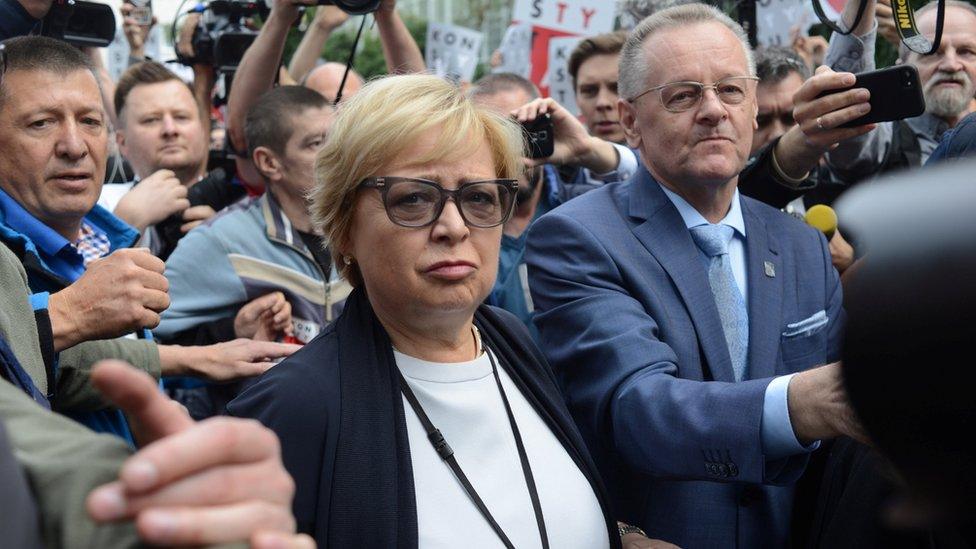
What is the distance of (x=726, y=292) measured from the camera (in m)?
2.81

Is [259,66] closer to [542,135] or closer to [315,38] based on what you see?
[542,135]

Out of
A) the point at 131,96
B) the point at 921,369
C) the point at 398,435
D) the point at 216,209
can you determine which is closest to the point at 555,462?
the point at 398,435

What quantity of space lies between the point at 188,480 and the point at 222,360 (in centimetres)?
238

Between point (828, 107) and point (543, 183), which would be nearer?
point (828, 107)

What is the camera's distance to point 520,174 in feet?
8.70

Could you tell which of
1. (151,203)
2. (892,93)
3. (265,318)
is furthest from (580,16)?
(892,93)

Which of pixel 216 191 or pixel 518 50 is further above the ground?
A: pixel 518 50

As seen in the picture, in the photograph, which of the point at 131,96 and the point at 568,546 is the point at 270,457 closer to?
the point at 568,546

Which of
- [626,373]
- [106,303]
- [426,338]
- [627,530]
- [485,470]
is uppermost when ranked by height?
[106,303]

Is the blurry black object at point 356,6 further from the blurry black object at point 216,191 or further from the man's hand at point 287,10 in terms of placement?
the blurry black object at point 216,191

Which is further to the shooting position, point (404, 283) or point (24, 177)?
point (24, 177)

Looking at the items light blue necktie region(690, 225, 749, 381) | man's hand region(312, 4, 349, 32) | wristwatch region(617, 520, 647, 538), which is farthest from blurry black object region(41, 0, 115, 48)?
wristwatch region(617, 520, 647, 538)

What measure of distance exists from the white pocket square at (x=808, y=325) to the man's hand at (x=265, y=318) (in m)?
1.75

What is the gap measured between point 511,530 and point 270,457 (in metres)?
1.33
